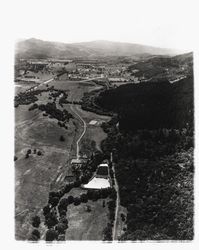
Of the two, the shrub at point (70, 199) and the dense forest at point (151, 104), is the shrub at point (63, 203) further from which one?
the dense forest at point (151, 104)

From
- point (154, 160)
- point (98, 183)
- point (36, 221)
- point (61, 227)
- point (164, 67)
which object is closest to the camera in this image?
point (61, 227)

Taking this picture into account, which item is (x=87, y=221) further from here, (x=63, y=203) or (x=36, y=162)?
(x=36, y=162)

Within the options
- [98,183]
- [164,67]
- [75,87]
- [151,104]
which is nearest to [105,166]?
[98,183]

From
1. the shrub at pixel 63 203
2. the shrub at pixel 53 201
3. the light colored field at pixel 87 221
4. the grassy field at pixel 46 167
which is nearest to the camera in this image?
the light colored field at pixel 87 221

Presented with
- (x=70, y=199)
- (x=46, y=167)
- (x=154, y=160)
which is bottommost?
(x=70, y=199)

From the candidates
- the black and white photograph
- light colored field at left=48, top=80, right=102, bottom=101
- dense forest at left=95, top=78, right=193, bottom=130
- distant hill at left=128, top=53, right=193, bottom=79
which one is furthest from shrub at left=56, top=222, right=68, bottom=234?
distant hill at left=128, top=53, right=193, bottom=79

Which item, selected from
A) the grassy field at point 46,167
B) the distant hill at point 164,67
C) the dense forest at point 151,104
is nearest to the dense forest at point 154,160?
the dense forest at point 151,104
